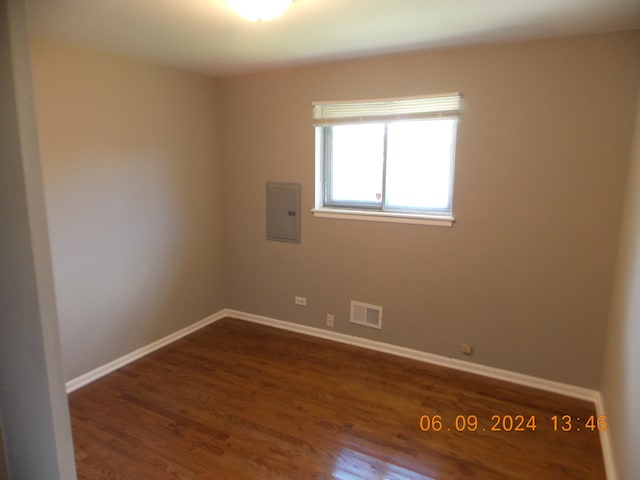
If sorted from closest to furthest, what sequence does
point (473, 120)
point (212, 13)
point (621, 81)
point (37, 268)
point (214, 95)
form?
point (37, 268)
point (212, 13)
point (621, 81)
point (473, 120)
point (214, 95)

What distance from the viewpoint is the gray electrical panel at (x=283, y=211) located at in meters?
3.54

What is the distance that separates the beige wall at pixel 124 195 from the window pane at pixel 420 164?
172 centimetres

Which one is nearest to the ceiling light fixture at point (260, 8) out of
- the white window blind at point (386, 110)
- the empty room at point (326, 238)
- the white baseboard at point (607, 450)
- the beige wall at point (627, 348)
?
the empty room at point (326, 238)

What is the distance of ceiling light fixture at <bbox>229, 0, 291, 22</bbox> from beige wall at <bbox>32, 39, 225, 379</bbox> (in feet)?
4.48

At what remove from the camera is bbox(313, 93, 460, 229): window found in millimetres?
2961

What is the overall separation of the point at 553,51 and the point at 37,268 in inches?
116

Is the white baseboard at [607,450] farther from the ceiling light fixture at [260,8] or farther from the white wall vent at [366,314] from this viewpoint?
the ceiling light fixture at [260,8]

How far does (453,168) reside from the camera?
9.50 feet

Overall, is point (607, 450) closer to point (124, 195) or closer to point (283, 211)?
point (283, 211)

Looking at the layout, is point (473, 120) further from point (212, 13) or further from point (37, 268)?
point (37, 268)

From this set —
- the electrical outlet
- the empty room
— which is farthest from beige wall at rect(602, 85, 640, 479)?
the electrical outlet

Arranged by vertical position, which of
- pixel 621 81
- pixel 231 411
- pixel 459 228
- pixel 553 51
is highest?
pixel 553 51

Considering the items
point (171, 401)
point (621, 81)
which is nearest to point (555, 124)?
point (621, 81)

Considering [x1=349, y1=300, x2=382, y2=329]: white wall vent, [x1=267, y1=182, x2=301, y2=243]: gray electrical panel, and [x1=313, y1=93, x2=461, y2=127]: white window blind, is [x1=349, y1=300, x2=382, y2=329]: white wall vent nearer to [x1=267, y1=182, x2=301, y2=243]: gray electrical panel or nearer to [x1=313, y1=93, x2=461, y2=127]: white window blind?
[x1=267, y1=182, x2=301, y2=243]: gray electrical panel
